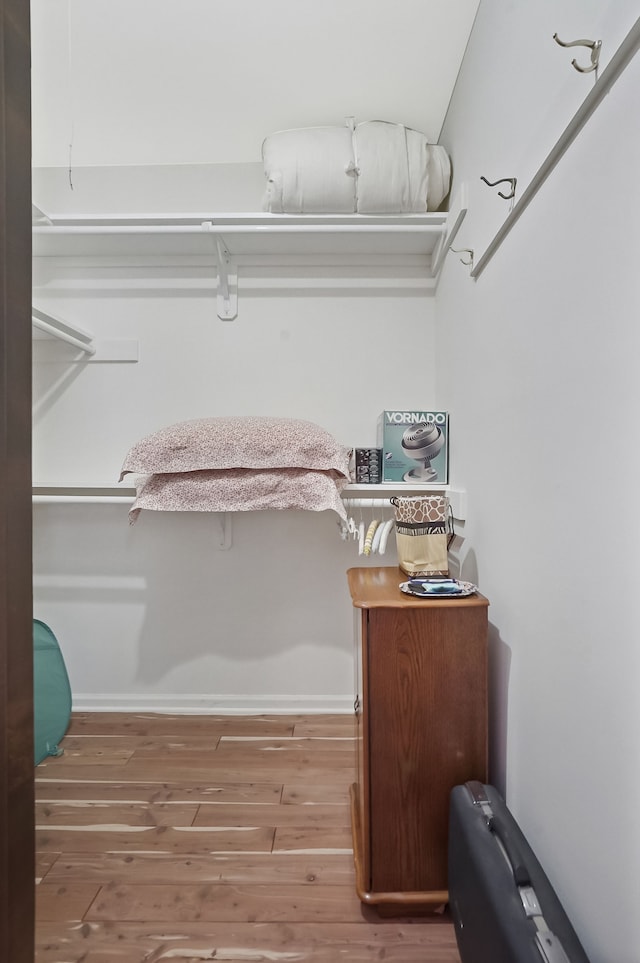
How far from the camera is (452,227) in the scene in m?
1.55

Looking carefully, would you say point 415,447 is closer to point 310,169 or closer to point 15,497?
point 310,169

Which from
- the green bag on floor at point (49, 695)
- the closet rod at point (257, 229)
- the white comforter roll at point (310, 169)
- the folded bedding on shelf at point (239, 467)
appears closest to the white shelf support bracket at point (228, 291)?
the closet rod at point (257, 229)

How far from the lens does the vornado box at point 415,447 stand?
1.70 metres

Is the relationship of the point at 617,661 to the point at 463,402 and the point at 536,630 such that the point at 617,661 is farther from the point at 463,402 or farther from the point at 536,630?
the point at 463,402

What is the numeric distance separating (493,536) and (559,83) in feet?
2.87

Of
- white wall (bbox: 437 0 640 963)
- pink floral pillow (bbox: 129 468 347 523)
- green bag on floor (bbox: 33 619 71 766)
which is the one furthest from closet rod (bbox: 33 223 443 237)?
green bag on floor (bbox: 33 619 71 766)

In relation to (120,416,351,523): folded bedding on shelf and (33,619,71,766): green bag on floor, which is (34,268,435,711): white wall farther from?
(120,416,351,523): folded bedding on shelf

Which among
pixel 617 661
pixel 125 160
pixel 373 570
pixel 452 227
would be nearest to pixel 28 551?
pixel 617 661

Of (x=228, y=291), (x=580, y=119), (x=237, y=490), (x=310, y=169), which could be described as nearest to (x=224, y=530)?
(x=237, y=490)

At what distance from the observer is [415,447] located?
5.63 ft

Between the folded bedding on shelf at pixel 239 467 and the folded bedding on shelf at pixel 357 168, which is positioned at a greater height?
the folded bedding on shelf at pixel 357 168

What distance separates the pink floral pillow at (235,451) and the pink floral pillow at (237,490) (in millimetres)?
40

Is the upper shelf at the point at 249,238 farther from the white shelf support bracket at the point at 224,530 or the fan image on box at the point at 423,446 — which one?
the white shelf support bracket at the point at 224,530

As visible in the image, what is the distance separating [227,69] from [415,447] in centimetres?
133
